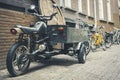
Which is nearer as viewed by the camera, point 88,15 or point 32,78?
point 32,78

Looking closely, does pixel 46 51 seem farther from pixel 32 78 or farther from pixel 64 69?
pixel 32 78

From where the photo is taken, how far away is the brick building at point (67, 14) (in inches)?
287

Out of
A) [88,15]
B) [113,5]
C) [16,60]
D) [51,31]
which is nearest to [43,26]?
[51,31]

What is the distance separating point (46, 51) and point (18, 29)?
4.86 ft

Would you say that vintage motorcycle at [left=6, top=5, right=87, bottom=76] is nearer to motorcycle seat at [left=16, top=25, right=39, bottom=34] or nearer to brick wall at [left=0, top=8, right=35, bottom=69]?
motorcycle seat at [left=16, top=25, right=39, bottom=34]

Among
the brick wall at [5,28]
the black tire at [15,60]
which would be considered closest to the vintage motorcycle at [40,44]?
the black tire at [15,60]

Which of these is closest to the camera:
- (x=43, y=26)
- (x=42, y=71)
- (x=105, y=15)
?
(x=42, y=71)

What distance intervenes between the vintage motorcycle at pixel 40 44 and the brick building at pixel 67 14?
78 centimetres

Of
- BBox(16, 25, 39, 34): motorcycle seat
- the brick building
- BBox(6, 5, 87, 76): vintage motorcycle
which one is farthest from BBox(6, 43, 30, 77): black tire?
the brick building

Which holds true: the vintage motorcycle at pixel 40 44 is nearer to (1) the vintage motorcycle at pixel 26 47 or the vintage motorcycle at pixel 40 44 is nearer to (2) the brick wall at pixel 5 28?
(1) the vintage motorcycle at pixel 26 47

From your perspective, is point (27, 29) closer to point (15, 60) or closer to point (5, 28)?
point (15, 60)

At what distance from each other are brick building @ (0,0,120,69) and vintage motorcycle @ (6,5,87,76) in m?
0.78

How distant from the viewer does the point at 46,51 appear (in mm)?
7242

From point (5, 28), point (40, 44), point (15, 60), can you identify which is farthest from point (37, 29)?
A: point (15, 60)
